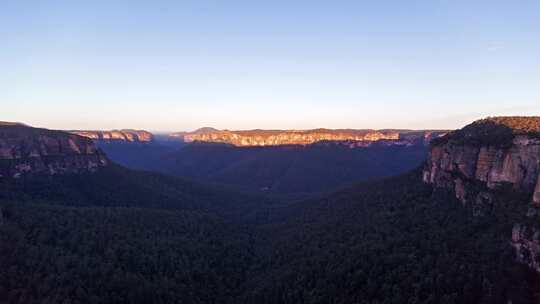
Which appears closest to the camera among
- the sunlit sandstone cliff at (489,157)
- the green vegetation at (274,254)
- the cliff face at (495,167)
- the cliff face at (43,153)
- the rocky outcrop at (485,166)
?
the cliff face at (495,167)

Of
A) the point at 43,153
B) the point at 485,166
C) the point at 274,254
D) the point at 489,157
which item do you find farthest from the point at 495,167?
the point at 43,153

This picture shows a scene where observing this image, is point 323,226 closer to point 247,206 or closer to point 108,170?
A: point 247,206

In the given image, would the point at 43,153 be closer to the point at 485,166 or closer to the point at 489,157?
the point at 485,166

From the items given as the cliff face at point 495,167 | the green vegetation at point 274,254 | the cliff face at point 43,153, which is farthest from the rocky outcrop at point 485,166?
the cliff face at point 43,153

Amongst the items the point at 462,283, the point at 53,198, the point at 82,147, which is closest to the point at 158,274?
the point at 462,283

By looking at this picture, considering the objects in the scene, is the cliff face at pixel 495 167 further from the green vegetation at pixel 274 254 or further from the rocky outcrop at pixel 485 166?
the green vegetation at pixel 274 254

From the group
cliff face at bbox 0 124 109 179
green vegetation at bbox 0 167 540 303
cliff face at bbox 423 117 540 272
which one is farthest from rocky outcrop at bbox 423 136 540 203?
cliff face at bbox 0 124 109 179
